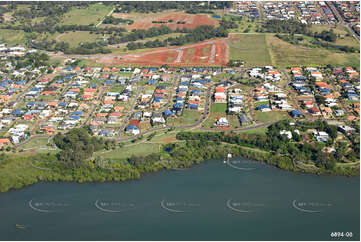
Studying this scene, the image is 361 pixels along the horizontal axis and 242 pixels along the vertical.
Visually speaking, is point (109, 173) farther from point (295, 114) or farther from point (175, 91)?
point (295, 114)

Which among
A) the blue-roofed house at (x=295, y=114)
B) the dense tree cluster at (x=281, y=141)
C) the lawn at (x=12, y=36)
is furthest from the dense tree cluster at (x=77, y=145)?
the lawn at (x=12, y=36)

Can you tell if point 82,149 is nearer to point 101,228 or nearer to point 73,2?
point 101,228

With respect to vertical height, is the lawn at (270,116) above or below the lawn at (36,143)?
above

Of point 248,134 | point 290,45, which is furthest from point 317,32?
point 248,134

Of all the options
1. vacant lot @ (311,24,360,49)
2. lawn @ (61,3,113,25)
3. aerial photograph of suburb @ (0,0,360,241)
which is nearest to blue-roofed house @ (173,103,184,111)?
aerial photograph of suburb @ (0,0,360,241)

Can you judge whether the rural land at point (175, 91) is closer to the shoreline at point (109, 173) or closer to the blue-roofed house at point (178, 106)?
the shoreline at point (109, 173)

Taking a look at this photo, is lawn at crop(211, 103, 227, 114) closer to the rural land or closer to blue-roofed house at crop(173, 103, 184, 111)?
the rural land
